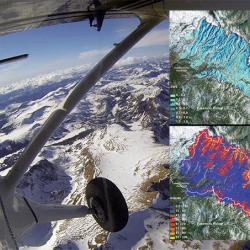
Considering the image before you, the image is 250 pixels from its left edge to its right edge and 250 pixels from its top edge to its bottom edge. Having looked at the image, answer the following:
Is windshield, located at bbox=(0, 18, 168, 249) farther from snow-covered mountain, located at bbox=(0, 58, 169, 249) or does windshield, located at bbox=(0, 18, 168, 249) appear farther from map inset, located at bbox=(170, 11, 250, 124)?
map inset, located at bbox=(170, 11, 250, 124)

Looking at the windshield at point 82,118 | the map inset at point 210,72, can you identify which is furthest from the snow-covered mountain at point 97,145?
the map inset at point 210,72

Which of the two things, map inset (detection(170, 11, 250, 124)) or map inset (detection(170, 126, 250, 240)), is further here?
map inset (detection(170, 126, 250, 240))

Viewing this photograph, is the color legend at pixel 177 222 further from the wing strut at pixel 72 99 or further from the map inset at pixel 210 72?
the wing strut at pixel 72 99

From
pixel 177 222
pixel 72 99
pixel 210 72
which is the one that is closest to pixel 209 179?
pixel 177 222

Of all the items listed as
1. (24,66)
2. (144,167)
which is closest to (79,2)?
(24,66)

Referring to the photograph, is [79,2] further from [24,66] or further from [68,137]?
[68,137]

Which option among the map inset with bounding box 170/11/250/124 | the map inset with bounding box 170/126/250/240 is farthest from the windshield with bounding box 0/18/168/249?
the map inset with bounding box 170/126/250/240
